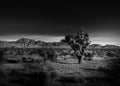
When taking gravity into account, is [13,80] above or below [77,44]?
below

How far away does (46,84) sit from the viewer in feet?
49.4

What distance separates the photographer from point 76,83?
1697 cm

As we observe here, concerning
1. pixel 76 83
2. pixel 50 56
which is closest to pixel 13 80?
pixel 76 83

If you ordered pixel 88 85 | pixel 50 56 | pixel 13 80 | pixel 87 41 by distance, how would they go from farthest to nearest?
1. pixel 50 56
2. pixel 87 41
3. pixel 13 80
4. pixel 88 85

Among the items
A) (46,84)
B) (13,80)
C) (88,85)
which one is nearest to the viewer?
(46,84)

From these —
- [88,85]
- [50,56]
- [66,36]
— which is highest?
[66,36]

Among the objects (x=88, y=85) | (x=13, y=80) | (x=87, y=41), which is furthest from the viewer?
(x=87, y=41)

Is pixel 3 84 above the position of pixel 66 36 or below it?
below

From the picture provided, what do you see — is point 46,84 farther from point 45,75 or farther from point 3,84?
point 3,84

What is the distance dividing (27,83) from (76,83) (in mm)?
4539

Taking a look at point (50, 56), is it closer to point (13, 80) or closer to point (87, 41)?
point (87, 41)

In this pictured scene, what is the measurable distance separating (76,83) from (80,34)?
72.5 ft

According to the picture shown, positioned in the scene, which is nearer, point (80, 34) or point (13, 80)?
point (13, 80)

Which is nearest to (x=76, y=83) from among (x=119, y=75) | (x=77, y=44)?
(x=119, y=75)
